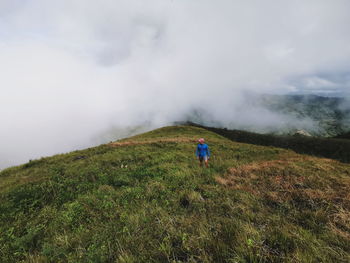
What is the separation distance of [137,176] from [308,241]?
8197mm

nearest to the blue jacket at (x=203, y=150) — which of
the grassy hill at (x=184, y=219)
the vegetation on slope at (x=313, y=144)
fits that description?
the grassy hill at (x=184, y=219)

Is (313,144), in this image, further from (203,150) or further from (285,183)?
(285,183)

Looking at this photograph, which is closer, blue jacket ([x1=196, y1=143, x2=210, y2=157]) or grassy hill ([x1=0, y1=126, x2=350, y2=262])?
grassy hill ([x1=0, y1=126, x2=350, y2=262])

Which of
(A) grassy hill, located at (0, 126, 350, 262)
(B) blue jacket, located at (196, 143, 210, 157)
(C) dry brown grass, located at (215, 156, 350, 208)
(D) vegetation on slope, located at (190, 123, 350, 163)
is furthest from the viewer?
(D) vegetation on slope, located at (190, 123, 350, 163)

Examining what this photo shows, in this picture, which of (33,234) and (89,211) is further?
(89,211)

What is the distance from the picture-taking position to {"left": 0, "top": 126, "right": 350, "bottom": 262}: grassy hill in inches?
126

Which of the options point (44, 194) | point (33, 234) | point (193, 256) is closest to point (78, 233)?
point (33, 234)

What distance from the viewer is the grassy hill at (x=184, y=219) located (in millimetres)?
3203

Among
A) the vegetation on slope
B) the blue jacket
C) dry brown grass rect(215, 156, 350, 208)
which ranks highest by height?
the blue jacket

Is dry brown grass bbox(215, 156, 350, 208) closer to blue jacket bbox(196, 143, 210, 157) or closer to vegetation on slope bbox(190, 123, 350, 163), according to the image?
blue jacket bbox(196, 143, 210, 157)

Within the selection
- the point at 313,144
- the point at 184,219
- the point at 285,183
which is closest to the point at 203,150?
the point at 285,183

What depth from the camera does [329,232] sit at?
3.79 metres

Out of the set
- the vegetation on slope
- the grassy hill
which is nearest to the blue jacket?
the grassy hill

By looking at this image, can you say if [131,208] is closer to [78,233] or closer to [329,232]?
[78,233]
